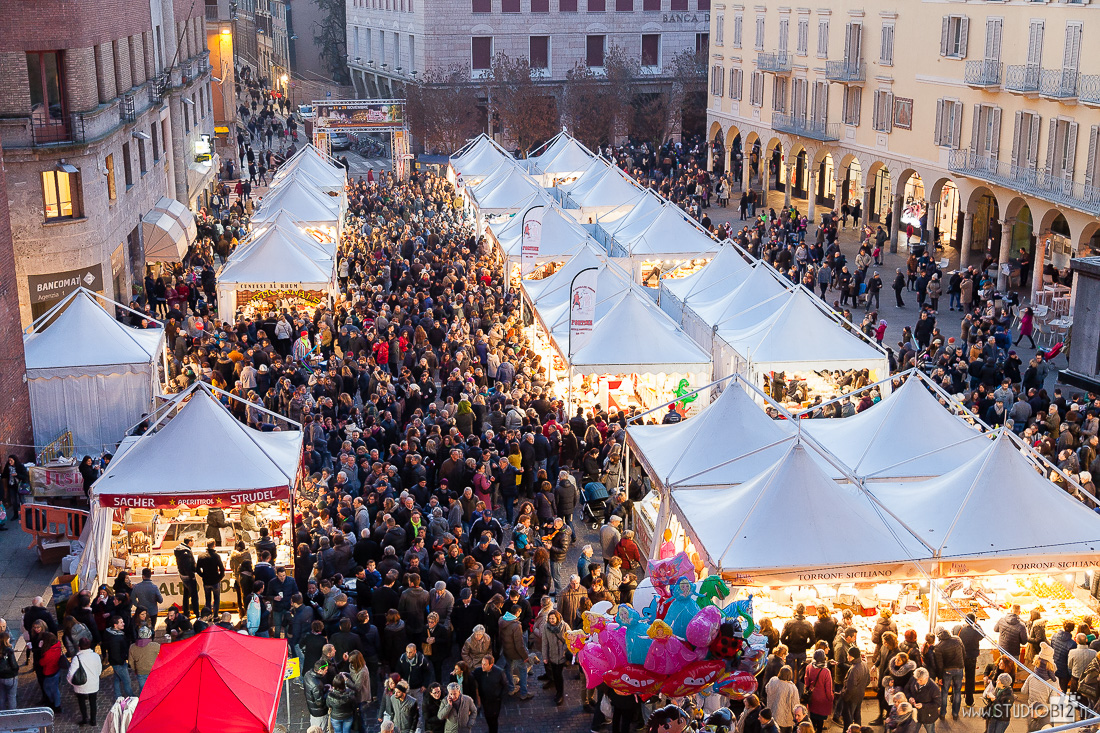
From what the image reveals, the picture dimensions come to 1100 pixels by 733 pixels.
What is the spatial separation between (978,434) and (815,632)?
4347mm

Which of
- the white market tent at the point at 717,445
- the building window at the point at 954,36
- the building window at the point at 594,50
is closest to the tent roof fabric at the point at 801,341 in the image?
the white market tent at the point at 717,445

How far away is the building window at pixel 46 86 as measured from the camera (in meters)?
25.0

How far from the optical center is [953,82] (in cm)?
3475

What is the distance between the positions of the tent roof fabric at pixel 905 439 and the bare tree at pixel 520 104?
41809 millimetres

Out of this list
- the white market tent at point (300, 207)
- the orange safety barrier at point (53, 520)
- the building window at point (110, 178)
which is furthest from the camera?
the white market tent at point (300, 207)

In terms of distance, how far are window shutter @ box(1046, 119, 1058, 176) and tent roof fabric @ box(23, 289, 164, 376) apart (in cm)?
2224

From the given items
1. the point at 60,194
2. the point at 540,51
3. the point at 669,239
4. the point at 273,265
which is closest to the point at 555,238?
the point at 669,239

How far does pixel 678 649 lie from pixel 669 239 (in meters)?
19.8

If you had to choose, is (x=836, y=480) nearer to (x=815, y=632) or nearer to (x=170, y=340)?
(x=815, y=632)

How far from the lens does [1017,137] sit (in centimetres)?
3191

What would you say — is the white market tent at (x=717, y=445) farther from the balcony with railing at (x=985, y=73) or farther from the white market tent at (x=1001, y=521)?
the balcony with railing at (x=985, y=73)

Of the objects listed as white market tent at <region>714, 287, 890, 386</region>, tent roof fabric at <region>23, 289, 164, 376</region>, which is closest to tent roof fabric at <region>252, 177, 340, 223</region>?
tent roof fabric at <region>23, 289, 164, 376</region>

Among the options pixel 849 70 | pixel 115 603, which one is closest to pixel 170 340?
pixel 115 603

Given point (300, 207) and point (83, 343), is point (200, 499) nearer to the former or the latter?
point (83, 343)
